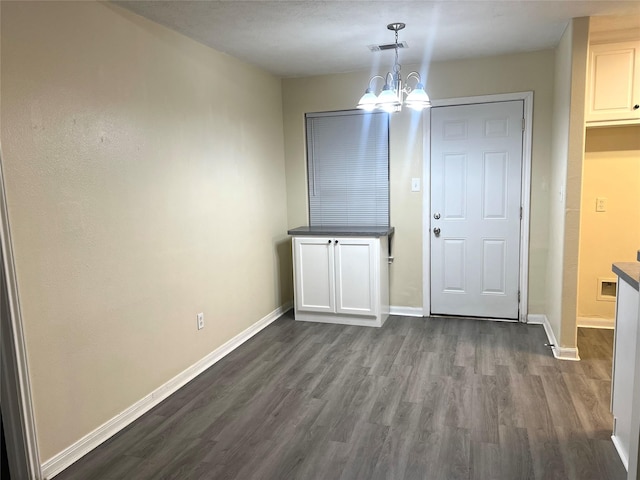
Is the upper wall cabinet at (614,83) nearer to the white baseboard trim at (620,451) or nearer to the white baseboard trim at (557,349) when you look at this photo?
the white baseboard trim at (557,349)

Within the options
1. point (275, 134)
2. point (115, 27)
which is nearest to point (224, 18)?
point (115, 27)

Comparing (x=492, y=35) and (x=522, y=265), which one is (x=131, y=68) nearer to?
(x=492, y=35)

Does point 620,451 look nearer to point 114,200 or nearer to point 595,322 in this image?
point 595,322

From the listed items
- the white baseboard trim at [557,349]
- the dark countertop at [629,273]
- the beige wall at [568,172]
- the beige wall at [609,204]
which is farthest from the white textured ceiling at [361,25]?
the white baseboard trim at [557,349]

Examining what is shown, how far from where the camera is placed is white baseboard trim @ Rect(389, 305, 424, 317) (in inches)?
180

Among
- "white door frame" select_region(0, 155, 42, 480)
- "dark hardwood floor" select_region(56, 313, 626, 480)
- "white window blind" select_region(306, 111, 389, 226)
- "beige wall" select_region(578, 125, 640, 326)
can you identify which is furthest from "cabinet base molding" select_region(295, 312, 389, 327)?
"white door frame" select_region(0, 155, 42, 480)

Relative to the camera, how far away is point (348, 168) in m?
4.66

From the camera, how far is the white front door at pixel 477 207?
4.14 m

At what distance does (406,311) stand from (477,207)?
1.21 m

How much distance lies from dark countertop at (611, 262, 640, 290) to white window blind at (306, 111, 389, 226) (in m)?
2.43

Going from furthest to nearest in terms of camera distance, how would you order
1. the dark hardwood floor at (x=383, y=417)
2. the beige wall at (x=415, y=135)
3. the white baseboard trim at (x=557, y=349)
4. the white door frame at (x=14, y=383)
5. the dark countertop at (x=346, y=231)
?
the dark countertop at (x=346, y=231) → the beige wall at (x=415, y=135) → the white baseboard trim at (x=557, y=349) → the dark hardwood floor at (x=383, y=417) → the white door frame at (x=14, y=383)

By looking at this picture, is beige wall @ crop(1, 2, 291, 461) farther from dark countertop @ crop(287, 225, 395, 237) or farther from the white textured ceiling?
dark countertop @ crop(287, 225, 395, 237)

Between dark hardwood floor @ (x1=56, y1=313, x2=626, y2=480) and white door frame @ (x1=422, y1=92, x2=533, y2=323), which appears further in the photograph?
white door frame @ (x1=422, y1=92, x2=533, y2=323)

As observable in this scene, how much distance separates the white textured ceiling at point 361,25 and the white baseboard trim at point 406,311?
2.33m
